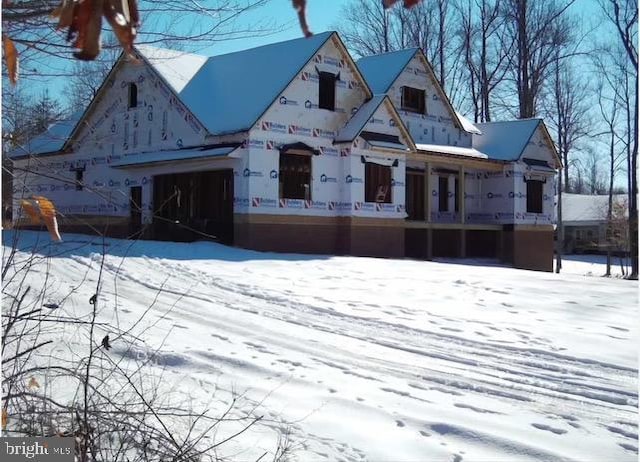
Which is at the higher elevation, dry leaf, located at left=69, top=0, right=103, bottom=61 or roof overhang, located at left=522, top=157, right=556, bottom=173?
roof overhang, located at left=522, top=157, right=556, bottom=173

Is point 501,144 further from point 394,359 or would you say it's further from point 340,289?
point 394,359

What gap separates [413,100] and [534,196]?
7010mm

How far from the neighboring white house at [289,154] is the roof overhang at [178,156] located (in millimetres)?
61

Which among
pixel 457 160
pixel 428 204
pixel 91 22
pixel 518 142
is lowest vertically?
pixel 428 204

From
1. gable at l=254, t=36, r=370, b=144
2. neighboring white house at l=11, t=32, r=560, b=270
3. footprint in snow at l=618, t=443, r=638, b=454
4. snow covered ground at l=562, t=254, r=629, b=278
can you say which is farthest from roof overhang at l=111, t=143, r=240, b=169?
snow covered ground at l=562, t=254, r=629, b=278

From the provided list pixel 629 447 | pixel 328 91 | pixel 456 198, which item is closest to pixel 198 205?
pixel 328 91

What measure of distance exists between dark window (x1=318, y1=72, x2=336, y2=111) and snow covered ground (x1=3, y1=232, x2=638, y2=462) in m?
8.00

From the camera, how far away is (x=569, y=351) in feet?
28.3

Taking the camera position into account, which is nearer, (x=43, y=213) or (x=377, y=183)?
Answer: (x=43, y=213)

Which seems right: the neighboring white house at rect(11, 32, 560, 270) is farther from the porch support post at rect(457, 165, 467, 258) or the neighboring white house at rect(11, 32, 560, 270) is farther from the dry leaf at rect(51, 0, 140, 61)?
the dry leaf at rect(51, 0, 140, 61)

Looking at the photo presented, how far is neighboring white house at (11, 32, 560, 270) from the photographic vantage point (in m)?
20.2

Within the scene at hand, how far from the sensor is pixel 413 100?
82.1 ft

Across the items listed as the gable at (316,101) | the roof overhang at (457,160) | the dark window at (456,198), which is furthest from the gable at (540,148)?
the gable at (316,101)

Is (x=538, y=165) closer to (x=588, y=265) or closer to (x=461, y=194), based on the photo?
(x=461, y=194)
